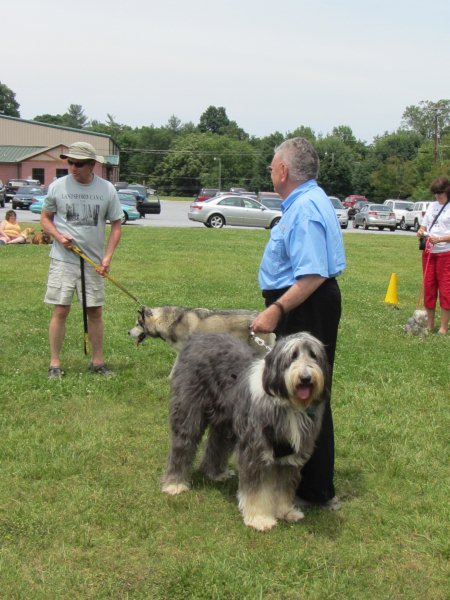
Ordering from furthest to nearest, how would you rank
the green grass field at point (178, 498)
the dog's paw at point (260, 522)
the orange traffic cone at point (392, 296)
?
the orange traffic cone at point (392, 296) → the dog's paw at point (260, 522) → the green grass field at point (178, 498)

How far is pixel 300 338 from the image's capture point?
3430 millimetres

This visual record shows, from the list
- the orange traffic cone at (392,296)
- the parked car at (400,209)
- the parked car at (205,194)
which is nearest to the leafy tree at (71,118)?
the parked car at (205,194)

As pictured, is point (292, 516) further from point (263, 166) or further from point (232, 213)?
point (263, 166)

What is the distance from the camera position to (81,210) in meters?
6.25

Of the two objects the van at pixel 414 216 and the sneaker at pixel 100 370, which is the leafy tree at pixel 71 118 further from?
the sneaker at pixel 100 370

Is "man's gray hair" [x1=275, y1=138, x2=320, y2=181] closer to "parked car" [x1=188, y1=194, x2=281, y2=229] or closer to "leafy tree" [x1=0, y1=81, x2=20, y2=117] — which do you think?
"parked car" [x1=188, y1=194, x2=281, y2=229]

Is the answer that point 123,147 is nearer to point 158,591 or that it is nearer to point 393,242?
point 393,242

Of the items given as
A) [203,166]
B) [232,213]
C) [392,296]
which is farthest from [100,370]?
[203,166]

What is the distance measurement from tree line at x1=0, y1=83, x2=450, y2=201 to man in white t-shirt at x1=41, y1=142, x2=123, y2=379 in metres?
55.4

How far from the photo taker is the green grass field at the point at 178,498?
3305 mm

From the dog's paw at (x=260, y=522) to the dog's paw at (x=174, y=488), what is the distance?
58 centimetres

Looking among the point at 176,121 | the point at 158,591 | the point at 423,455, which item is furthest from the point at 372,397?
the point at 176,121

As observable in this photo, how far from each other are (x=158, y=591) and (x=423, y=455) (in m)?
2.51

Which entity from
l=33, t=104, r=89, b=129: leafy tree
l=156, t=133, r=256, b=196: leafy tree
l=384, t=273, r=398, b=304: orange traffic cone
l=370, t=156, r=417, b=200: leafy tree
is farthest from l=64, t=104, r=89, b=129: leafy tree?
l=384, t=273, r=398, b=304: orange traffic cone
